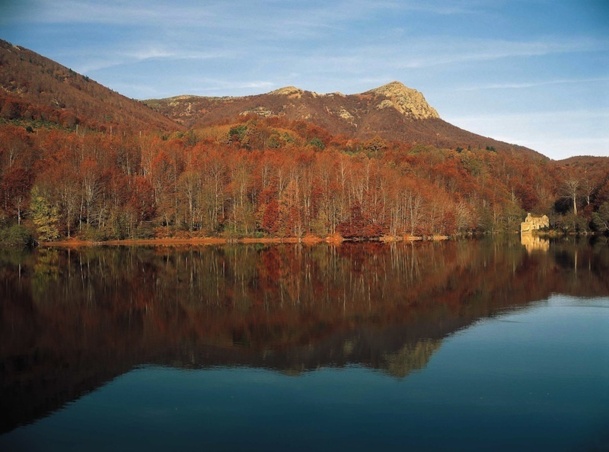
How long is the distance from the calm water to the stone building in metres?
59.9

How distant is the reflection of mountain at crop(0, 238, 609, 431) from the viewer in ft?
52.5

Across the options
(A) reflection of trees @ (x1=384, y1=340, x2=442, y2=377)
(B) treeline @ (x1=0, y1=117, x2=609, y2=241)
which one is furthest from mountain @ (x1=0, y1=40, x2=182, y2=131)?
(A) reflection of trees @ (x1=384, y1=340, x2=442, y2=377)

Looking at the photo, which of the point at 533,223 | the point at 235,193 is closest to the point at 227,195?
the point at 235,193

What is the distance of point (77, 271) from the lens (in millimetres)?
36375

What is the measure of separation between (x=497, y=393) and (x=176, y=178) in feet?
222

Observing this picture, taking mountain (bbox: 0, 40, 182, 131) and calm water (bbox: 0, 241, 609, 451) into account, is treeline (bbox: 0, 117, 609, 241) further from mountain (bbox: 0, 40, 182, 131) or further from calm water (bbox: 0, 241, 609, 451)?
calm water (bbox: 0, 241, 609, 451)

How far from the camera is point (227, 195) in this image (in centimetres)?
7306

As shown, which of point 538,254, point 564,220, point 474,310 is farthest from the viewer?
point 564,220

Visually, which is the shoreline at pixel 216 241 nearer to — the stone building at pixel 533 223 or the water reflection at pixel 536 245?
Result: the water reflection at pixel 536 245

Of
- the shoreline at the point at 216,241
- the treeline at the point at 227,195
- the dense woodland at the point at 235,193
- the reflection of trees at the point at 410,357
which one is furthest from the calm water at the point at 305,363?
the dense woodland at the point at 235,193

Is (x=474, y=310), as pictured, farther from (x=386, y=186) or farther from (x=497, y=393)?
(x=386, y=186)

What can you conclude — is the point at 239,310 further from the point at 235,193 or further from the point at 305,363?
the point at 235,193

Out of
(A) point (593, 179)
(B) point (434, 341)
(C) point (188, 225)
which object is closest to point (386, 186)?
(C) point (188, 225)

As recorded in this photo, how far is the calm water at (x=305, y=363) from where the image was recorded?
1127 centimetres
